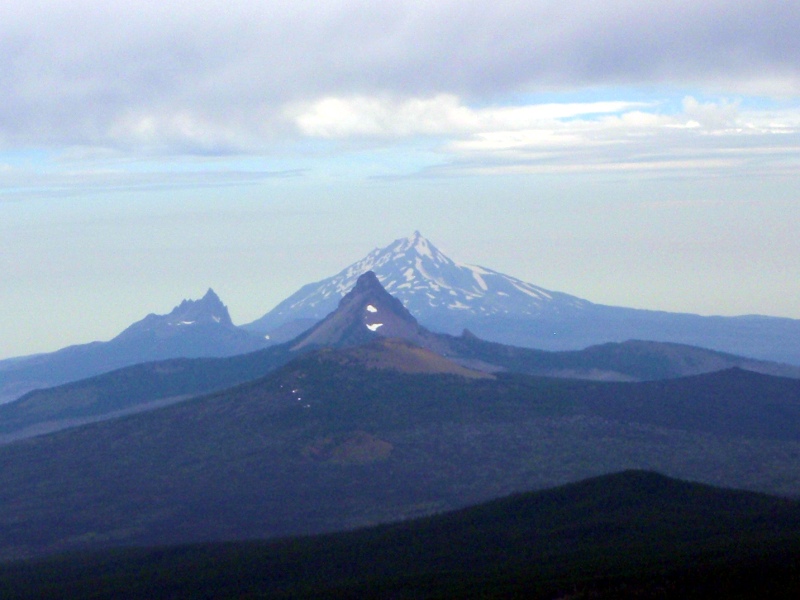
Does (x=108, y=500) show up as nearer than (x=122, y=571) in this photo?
No

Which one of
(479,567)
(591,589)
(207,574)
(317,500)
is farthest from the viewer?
(317,500)

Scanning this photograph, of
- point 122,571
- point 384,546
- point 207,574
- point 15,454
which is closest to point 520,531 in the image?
point 384,546

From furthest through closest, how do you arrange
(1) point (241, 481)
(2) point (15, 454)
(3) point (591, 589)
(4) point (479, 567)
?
(2) point (15, 454)
(1) point (241, 481)
(4) point (479, 567)
(3) point (591, 589)

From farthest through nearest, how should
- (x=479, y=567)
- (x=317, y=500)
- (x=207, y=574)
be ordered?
(x=317, y=500) < (x=207, y=574) < (x=479, y=567)

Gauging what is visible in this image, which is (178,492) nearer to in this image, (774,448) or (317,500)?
(317,500)

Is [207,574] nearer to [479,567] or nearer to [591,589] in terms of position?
[479,567]

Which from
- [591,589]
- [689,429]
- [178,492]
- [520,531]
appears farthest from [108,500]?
[591,589]

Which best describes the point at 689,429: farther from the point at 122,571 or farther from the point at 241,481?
the point at 122,571

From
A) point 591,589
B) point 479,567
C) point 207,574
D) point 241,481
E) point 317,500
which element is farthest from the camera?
point 241,481

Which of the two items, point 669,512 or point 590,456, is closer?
point 669,512
